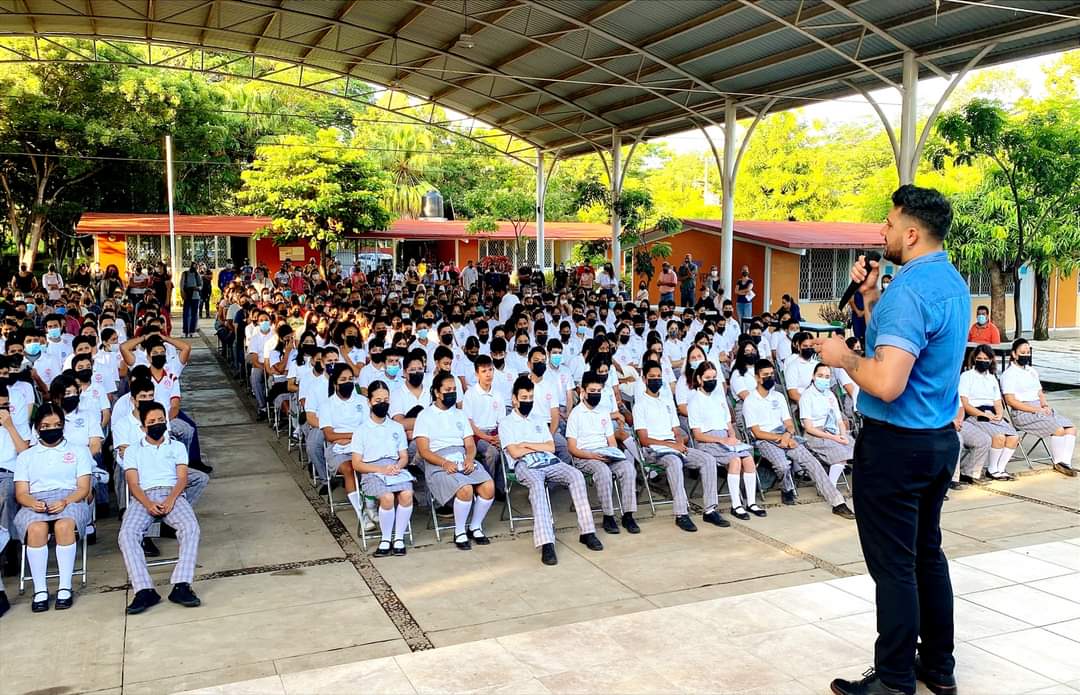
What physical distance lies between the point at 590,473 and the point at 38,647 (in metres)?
3.89

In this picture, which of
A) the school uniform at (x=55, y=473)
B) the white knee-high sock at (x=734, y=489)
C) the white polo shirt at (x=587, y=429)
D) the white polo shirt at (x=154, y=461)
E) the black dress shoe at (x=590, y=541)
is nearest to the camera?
the school uniform at (x=55, y=473)

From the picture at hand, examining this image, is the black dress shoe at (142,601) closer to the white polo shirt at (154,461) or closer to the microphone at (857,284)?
the white polo shirt at (154,461)

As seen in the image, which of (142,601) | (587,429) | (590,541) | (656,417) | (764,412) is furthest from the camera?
(764,412)

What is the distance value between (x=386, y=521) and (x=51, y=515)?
210 centimetres

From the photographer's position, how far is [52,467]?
5.58 m

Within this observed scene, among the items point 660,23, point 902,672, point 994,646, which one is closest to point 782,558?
point 994,646

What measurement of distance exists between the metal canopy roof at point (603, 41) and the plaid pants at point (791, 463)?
22.1 feet

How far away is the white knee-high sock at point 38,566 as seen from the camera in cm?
528

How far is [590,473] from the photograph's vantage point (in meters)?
7.09

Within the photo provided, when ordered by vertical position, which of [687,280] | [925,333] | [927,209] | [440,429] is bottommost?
[440,429]

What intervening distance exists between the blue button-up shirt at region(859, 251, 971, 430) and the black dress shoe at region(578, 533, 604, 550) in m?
3.48

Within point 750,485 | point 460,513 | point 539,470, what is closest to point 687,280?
point 750,485

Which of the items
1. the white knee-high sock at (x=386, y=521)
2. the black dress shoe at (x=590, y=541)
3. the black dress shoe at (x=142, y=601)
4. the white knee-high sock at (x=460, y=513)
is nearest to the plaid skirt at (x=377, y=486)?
the white knee-high sock at (x=386, y=521)

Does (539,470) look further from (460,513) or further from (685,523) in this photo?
(685,523)
